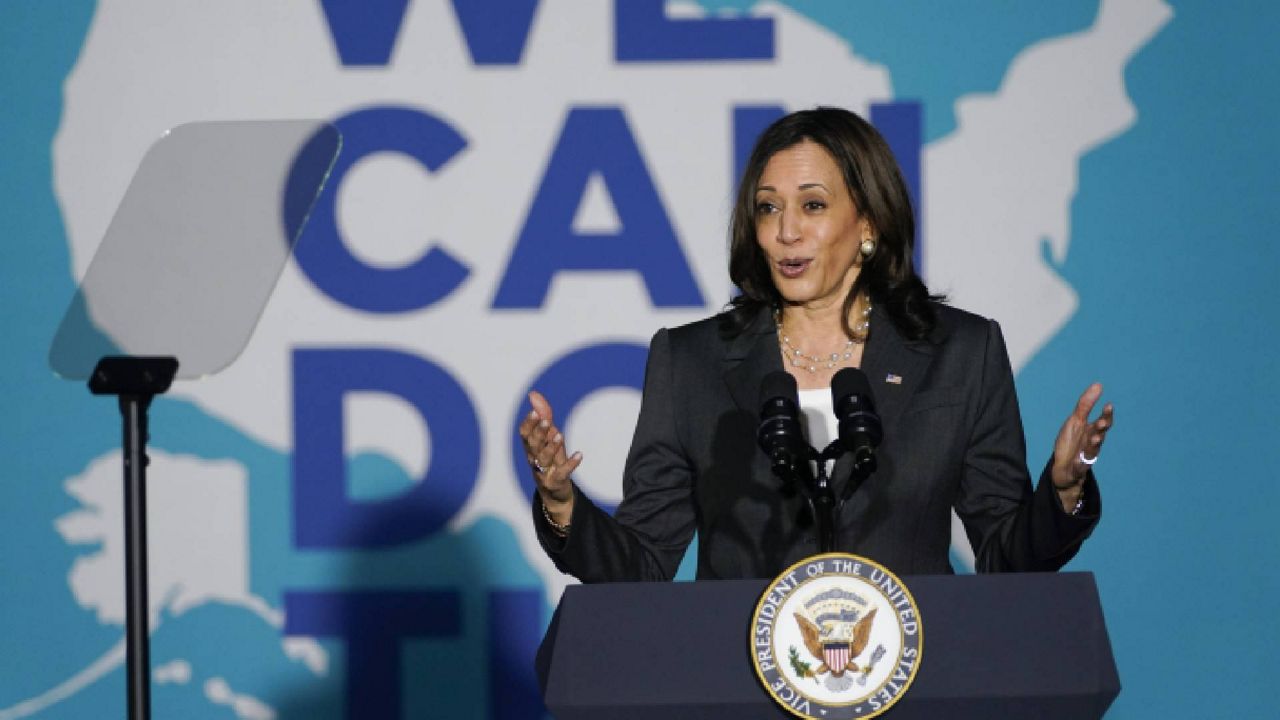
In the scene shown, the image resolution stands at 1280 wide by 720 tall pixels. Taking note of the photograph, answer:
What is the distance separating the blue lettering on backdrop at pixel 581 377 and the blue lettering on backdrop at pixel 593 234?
17cm

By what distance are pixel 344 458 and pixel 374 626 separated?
0.45m

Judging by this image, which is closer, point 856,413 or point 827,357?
point 856,413

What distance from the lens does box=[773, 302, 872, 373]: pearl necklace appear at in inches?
98.4

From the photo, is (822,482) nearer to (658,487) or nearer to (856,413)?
(856,413)

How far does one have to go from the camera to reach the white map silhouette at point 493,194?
394 cm

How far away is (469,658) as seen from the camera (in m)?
4.00

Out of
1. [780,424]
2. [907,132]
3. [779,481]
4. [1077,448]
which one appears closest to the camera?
[780,424]

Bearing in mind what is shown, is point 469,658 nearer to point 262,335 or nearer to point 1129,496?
point 262,335

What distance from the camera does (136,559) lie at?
1602 millimetres

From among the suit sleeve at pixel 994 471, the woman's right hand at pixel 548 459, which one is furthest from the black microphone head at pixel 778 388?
the suit sleeve at pixel 994 471

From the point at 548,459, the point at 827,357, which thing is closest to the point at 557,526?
the point at 548,459

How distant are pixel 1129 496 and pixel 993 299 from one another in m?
0.61

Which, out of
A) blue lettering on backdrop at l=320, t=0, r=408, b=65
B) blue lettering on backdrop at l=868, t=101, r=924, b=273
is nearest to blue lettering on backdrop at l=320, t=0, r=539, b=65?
blue lettering on backdrop at l=320, t=0, r=408, b=65

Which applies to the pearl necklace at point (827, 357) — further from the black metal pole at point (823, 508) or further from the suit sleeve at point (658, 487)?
the black metal pole at point (823, 508)
